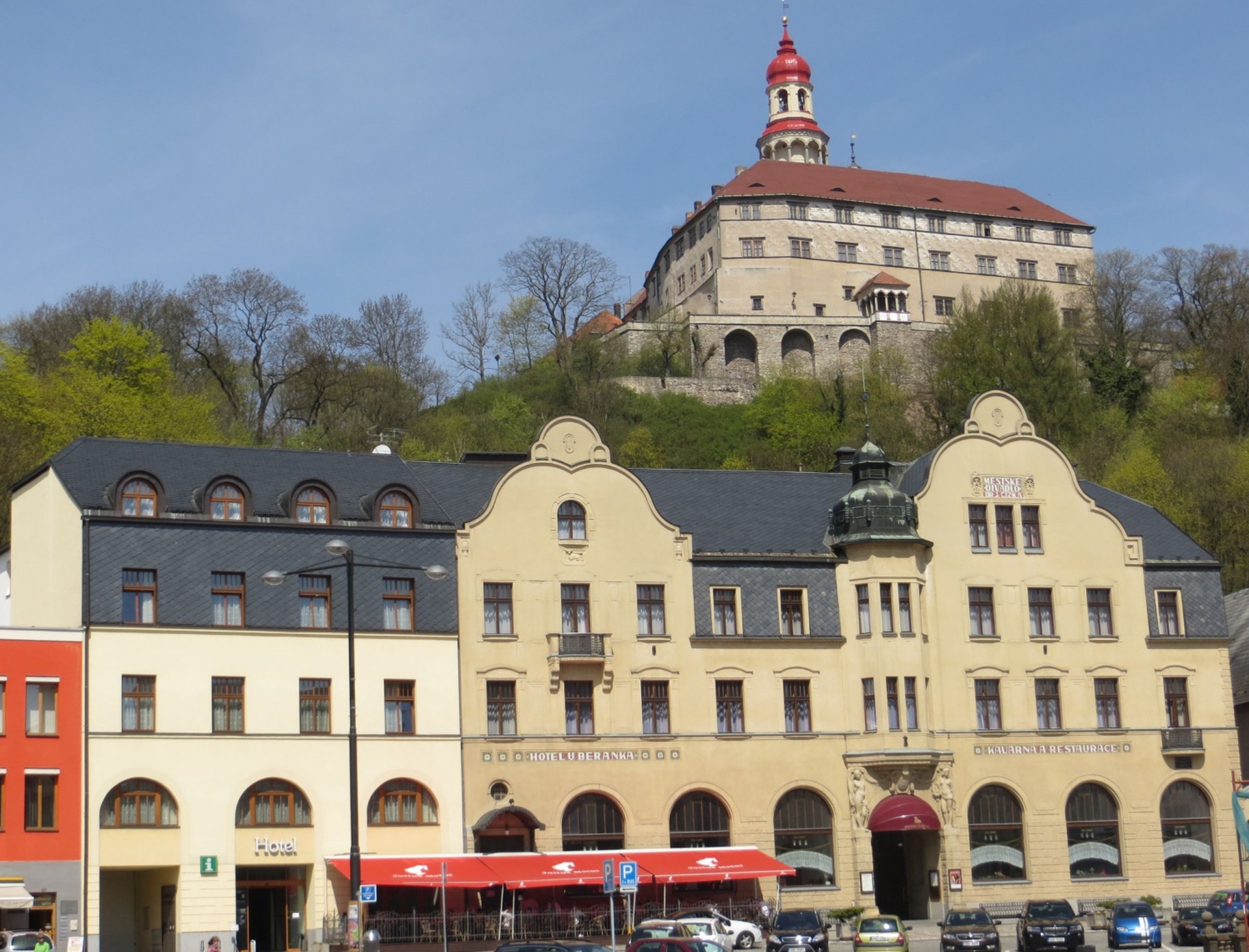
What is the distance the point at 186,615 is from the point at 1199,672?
3335 cm

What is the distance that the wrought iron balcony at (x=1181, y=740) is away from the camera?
2393 inches

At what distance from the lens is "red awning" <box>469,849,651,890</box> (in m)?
50.7

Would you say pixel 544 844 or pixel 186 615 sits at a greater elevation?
pixel 186 615

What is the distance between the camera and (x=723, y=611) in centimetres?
5850

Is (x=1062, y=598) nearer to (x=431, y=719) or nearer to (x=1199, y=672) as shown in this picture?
(x=1199, y=672)

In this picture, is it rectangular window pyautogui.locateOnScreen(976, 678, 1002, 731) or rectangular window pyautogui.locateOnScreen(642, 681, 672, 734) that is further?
rectangular window pyautogui.locateOnScreen(976, 678, 1002, 731)

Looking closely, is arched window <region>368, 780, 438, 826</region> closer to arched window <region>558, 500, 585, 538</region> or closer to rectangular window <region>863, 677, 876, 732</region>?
arched window <region>558, 500, 585, 538</region>

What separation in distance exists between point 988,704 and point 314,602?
2213cm

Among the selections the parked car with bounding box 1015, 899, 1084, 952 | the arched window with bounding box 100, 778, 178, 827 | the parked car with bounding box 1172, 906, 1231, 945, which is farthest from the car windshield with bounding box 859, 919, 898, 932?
the arched window with bounding box 100, 778, 178, 827

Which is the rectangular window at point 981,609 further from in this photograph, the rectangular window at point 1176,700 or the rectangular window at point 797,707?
the rectangular window at point 1176,700

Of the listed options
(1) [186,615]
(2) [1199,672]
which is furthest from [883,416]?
(1) [186,615]

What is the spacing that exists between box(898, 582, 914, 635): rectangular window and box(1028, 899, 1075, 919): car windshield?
1281 cm

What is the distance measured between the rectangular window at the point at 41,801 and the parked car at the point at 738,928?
17.0 metres

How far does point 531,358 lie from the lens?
13050cm
